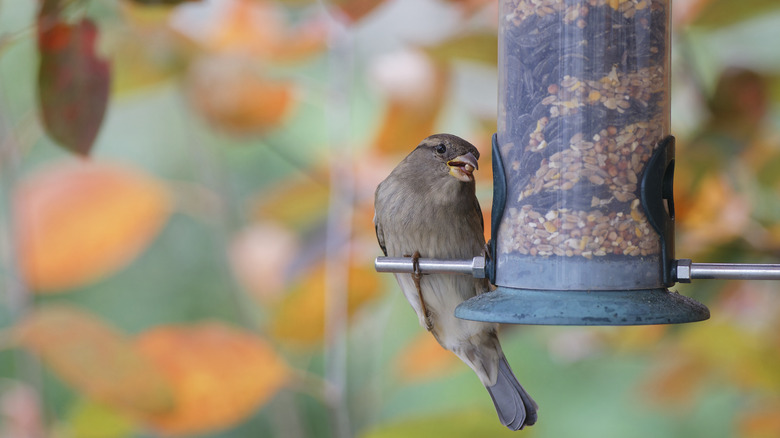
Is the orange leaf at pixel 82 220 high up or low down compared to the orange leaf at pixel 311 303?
up

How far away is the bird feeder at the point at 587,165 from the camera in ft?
5.63

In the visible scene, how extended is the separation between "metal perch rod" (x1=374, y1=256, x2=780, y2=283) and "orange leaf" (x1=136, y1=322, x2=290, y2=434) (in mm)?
892

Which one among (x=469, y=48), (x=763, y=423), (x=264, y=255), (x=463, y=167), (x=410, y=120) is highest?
(x=469, y=48)

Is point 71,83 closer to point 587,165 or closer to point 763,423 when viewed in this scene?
point 587,165

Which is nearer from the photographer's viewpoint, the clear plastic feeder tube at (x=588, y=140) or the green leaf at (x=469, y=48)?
the clear plastic feeder tube at (x=588, y=140)

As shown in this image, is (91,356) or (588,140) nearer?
(588,140)

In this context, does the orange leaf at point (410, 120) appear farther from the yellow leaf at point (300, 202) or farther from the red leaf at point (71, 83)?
the red leaf at point (71, 83)

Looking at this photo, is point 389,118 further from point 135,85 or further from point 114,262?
point 114,262

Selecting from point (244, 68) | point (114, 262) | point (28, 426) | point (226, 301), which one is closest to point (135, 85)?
point (244, 68)

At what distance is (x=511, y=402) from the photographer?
6.86 feet

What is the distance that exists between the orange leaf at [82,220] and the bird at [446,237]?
977mm

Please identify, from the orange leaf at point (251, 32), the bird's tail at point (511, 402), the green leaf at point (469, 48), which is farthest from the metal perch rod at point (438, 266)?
the orange leaf at point (251, 32)

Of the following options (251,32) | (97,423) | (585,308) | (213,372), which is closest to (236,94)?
(251,32)

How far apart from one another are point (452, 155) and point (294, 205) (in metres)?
0.85
